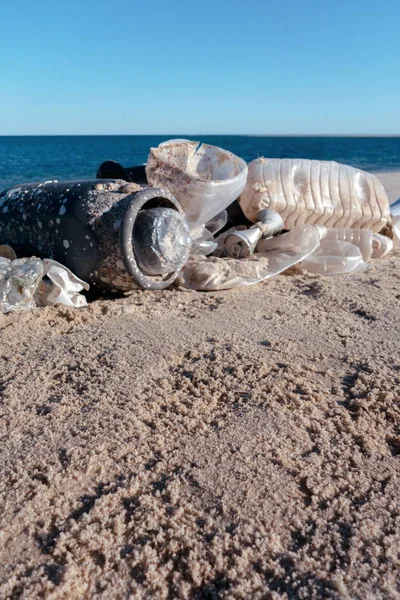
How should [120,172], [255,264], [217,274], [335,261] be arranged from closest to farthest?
[217,274]
[255,264]
[335,261]
[120,172]

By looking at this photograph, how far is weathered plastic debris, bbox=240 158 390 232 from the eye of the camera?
146 inches

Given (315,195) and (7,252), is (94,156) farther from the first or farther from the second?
(7,252)

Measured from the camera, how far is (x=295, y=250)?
3115 millimetres

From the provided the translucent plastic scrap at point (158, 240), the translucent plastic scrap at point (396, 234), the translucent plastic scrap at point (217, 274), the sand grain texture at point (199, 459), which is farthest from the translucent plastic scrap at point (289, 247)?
the translucent plastic scrap at point (396, 234)

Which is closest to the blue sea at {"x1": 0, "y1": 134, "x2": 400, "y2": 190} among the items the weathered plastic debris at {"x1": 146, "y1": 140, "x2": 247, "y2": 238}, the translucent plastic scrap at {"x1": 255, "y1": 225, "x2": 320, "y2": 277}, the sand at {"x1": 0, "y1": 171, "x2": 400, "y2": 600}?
the weathered plastic debris at {"x1": 146, "y1": 140, "x2": 247, "y2": 238}

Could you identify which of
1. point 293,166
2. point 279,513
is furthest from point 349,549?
point 293,166

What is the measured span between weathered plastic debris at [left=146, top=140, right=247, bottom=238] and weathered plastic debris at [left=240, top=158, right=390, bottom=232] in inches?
13.5

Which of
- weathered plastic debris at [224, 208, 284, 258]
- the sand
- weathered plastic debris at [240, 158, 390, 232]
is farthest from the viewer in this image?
weathered plastic debris at [240, 158, 390, 232]

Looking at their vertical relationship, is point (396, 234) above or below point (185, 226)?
below

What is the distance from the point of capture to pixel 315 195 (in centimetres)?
392

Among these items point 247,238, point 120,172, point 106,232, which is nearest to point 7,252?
point 106,232

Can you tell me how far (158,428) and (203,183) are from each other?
1.88 meters

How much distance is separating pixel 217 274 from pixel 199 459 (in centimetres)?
150

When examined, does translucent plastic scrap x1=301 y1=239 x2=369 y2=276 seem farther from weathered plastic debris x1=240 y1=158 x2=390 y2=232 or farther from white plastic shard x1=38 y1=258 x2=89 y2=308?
white plastic shard x1=38 y1=258 x2=89 y2=308
